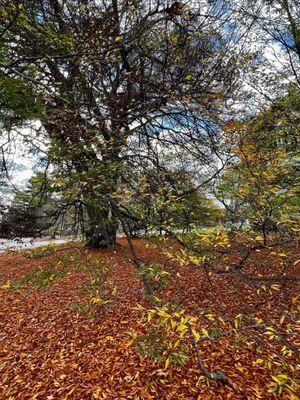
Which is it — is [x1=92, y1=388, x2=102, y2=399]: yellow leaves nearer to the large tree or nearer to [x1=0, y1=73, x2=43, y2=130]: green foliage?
the large tree

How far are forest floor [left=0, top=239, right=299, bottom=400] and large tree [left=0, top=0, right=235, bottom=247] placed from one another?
128 centimetres

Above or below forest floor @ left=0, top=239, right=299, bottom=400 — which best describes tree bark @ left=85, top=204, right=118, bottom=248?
above

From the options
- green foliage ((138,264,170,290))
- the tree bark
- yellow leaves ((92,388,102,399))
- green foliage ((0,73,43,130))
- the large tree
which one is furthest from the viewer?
green foliage ((0,73,43,130))

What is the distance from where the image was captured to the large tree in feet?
10.3

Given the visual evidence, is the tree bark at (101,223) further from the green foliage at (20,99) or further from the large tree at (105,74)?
the green foliage at (20,99)

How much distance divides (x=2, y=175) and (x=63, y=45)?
12.6 ft

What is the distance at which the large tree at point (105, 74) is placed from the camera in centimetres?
314

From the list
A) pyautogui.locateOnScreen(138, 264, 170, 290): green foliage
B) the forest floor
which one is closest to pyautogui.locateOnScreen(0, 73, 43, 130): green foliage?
the forest floor

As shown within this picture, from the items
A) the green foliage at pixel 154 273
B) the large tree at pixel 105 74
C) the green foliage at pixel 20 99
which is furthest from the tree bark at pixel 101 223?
the green foliage at pixel 20 99

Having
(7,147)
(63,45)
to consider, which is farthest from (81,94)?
(7,147)

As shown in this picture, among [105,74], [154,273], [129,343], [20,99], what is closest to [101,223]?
[154,273]

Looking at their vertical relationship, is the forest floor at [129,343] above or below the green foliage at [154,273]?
below

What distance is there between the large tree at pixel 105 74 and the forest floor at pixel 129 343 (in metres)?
1.28

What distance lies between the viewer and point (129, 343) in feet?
6.53
